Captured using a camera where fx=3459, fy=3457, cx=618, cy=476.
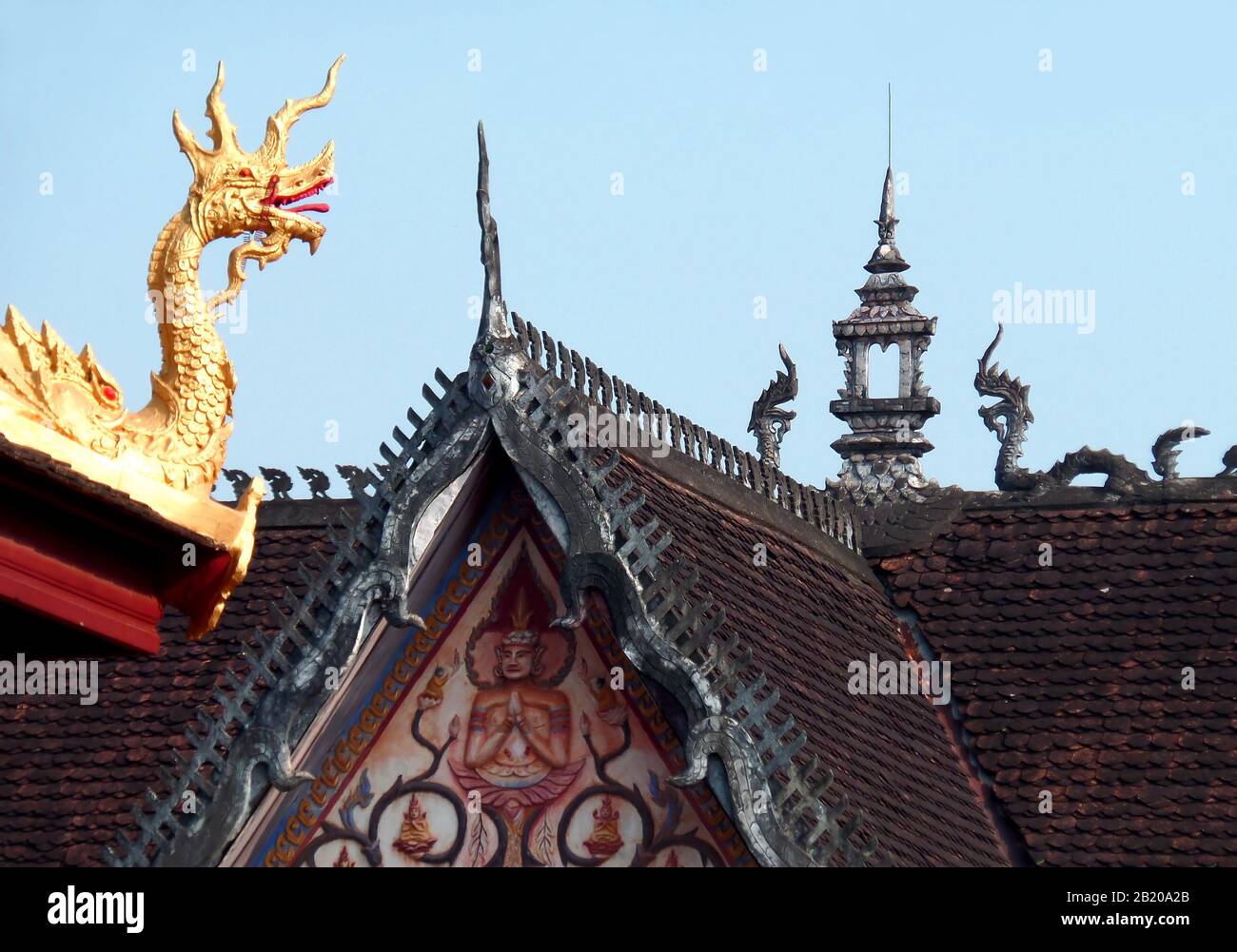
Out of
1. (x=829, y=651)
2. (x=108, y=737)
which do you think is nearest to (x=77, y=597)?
(x=829, y=651)

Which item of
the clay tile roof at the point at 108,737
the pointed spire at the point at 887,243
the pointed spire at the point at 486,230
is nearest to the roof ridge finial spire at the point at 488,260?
the pointed spire at the point at 486,230

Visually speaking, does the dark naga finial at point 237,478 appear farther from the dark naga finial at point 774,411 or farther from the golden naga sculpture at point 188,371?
the golden naga sculpture at point 188,371

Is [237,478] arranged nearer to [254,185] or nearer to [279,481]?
[279,481]

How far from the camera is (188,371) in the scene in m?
15.3

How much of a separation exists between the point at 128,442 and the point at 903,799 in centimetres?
754

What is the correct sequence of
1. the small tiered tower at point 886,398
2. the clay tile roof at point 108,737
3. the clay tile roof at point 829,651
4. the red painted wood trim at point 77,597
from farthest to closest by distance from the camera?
the small tiered tower at point 886,398
the clay tile roof at point 108,737
the clay tile roof at point 829,651
the red painted wood trim at point 77,597

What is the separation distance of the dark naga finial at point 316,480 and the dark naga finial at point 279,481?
0.12 m

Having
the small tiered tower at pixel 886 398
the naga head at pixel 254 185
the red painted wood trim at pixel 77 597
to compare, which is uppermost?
the small tiered tower at pixel 886 398

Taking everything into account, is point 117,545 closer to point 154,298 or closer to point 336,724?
point 154,298

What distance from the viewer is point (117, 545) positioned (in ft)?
47.5

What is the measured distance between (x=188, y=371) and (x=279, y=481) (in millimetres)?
11628

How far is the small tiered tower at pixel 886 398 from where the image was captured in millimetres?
27297

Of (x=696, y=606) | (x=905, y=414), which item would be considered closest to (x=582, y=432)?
(x=696, y=606)

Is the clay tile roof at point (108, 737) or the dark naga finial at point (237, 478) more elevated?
the dark naga finial at point (237, 478)
